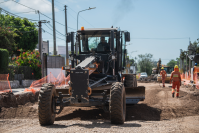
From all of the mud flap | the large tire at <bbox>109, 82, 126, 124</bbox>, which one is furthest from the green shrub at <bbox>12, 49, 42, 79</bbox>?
the large tire at <bbox>109, 82, 126, 124</bbox>

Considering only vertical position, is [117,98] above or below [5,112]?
above

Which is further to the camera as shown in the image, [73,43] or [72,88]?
[73,43]

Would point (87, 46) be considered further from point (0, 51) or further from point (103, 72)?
point (0, 51)

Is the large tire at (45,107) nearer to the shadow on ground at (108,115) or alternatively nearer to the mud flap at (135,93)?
the shadow on ground at (108,115)

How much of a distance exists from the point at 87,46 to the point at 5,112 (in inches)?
160

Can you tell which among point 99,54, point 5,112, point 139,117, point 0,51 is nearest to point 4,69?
point 0,51

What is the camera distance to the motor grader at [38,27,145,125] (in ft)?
23.3

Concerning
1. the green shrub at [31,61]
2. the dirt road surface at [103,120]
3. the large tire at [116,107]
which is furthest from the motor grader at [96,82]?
the green shrub at [31,61]

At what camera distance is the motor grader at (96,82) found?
711 cm

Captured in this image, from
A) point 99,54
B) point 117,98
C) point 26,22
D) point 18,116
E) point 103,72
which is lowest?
point 18,116

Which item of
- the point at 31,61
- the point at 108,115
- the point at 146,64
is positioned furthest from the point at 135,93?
the point at 146,64

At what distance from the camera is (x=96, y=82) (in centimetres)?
834

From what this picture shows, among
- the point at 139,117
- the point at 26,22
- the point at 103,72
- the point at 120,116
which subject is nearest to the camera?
the point at 120,116

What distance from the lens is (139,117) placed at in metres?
8.88
